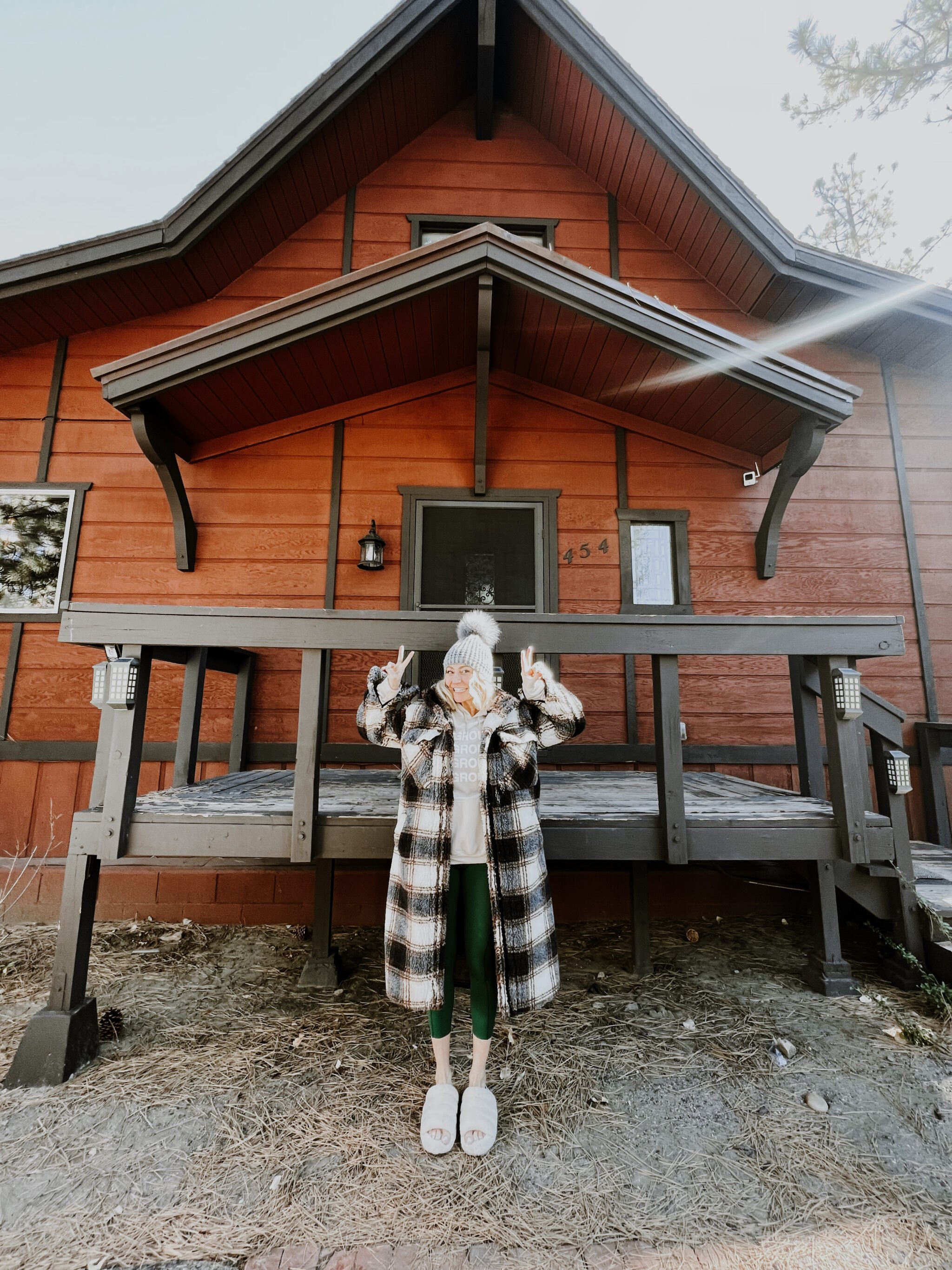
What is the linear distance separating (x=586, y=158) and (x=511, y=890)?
18.6ft

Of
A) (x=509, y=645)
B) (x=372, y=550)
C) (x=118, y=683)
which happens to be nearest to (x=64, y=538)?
(x=372, y=550)

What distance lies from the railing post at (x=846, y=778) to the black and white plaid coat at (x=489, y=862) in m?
1.30

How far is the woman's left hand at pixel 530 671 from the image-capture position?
2268 millimetres

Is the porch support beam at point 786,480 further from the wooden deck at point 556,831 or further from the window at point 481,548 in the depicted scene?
the wooden deck at point 556,831

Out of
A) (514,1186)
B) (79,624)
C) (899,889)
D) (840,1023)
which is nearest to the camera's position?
(514,1186)

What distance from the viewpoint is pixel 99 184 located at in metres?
8.02

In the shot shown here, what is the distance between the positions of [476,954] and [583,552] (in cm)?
315

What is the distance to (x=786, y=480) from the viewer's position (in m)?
4.19

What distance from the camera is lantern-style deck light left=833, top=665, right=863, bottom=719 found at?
8.61 feet

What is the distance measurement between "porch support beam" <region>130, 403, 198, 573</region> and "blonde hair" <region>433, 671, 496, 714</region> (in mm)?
3047

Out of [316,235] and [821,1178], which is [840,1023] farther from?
[316,235]

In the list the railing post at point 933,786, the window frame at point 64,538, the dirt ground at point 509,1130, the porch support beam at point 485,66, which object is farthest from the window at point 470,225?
the dirt ground at point 509,1130

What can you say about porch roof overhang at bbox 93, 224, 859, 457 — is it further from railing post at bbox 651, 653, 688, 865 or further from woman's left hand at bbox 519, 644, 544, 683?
woman's left hand at bbox 519, 644, 544, 683

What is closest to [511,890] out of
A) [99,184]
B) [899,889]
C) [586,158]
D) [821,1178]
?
[821,1178]
